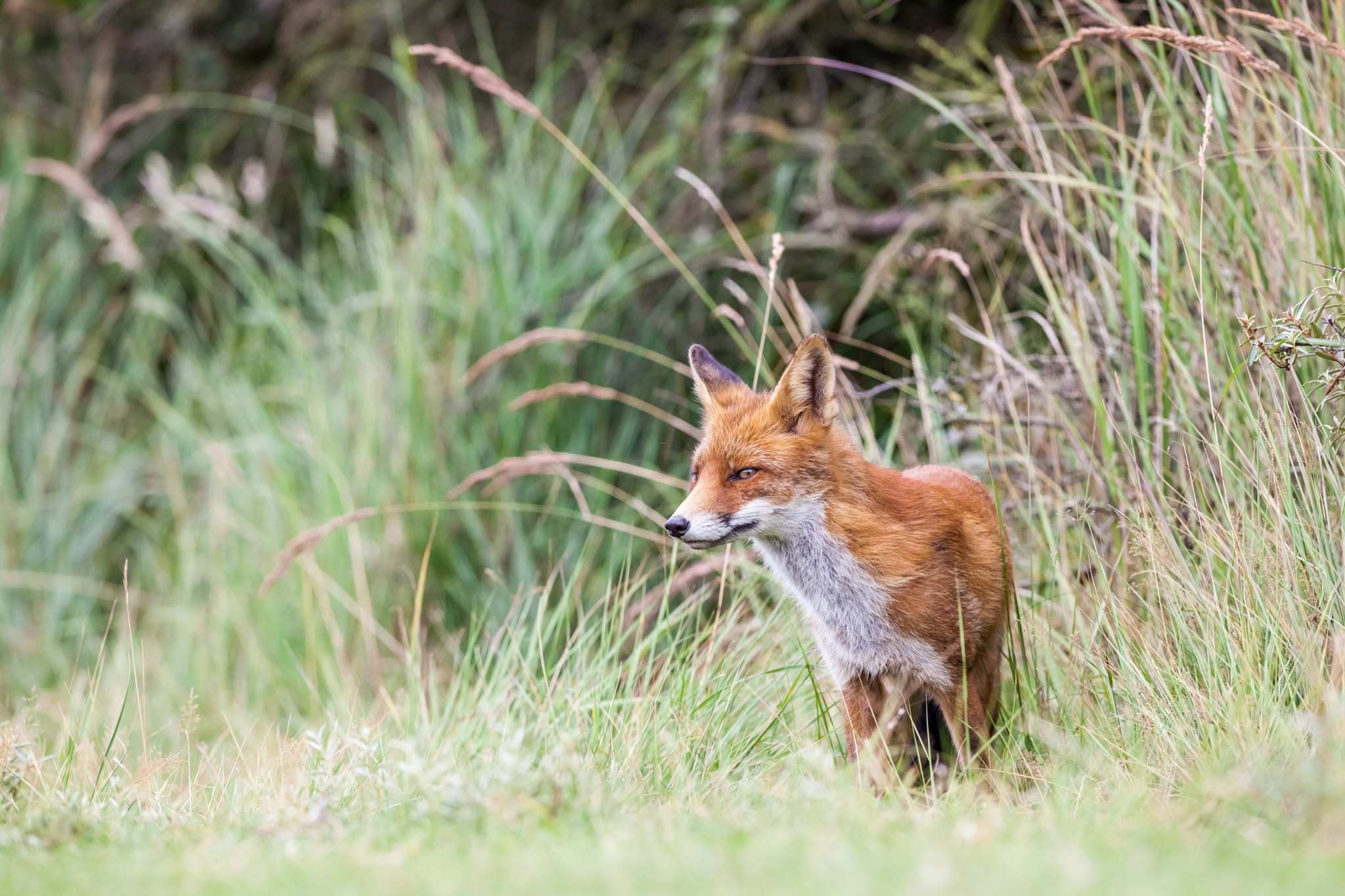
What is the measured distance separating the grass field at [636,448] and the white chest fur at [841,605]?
37 centimetres

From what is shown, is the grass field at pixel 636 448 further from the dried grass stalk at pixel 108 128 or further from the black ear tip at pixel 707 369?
the black ear tip at pixel 707 369

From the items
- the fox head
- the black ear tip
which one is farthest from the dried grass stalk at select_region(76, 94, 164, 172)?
the fox head

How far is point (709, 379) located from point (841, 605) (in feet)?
3.34

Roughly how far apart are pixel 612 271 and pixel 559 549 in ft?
5.26

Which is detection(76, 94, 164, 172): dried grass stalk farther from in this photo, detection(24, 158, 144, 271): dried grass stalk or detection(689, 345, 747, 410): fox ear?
detection(689, 345, 747, 410): fox ear

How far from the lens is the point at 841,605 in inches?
156

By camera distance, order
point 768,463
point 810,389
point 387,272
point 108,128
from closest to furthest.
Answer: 1. point 768,463
2. point 810,389
3. point 387,272
4. point 108,128

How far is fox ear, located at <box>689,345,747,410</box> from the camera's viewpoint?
4449mm

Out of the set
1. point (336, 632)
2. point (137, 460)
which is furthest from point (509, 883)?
point (137, 460)

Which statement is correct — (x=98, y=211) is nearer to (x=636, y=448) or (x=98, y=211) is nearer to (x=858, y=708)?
(x=636, y=448)

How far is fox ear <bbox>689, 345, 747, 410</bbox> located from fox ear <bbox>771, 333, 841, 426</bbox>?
33cm

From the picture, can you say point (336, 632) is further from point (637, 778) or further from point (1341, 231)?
point (1341, 231)

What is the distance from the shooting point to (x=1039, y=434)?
216 inches

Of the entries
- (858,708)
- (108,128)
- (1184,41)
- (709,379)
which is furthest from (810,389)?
(108,128)
